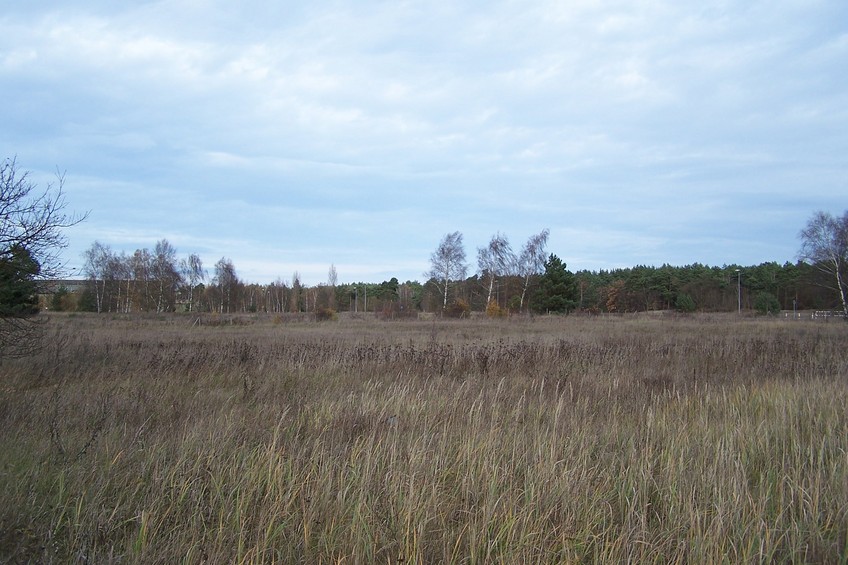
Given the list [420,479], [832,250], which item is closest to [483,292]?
[832,250]

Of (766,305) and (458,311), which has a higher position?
(766,305)

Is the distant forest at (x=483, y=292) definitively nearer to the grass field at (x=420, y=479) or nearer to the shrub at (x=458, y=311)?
the shrub at (x=458, y=311)

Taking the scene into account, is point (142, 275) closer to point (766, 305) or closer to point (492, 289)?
point (492, 289)

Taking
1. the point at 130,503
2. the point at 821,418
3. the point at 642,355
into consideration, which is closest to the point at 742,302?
the point at 642,355

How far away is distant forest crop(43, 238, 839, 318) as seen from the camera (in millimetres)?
52500

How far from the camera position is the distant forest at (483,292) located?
52.5 m

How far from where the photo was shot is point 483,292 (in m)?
60.8

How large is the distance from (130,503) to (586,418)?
12.5 ft

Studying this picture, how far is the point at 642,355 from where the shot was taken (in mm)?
10047

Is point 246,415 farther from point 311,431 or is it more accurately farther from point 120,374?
point 120,374

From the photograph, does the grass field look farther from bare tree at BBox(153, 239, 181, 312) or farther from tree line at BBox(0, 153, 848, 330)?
bare tree at BBox(153, 239, 181, 312)

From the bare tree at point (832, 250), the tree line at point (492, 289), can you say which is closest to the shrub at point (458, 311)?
the tree line at point (492, 289)

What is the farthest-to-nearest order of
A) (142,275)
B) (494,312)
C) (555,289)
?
(142,275)
(555,289)
(494,312)

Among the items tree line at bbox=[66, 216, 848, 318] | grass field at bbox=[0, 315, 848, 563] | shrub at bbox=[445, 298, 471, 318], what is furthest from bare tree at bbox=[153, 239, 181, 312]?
grass field at bbox=[0, 315, 848, 563]
